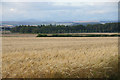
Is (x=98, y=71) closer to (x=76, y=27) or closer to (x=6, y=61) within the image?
(x=6, y=61)

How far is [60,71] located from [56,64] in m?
0.64

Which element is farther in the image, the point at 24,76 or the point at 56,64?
the point at 56,64

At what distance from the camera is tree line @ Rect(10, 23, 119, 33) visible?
60534 mm

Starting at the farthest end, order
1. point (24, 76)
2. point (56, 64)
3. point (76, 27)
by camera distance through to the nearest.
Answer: point (76, 27) < point (56, 64) < point (24, 76)

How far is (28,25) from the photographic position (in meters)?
60.6

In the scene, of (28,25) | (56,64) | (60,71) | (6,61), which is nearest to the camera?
(60,71)

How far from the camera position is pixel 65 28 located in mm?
68062

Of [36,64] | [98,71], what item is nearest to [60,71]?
[36,64]

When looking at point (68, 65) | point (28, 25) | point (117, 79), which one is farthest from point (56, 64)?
point (28, 25)

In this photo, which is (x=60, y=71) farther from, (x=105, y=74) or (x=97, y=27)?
(x=97, y=27)

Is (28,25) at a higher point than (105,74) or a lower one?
higher

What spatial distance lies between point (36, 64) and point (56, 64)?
79cm

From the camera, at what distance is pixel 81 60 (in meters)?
9.36

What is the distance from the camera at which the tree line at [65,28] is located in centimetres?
6053
